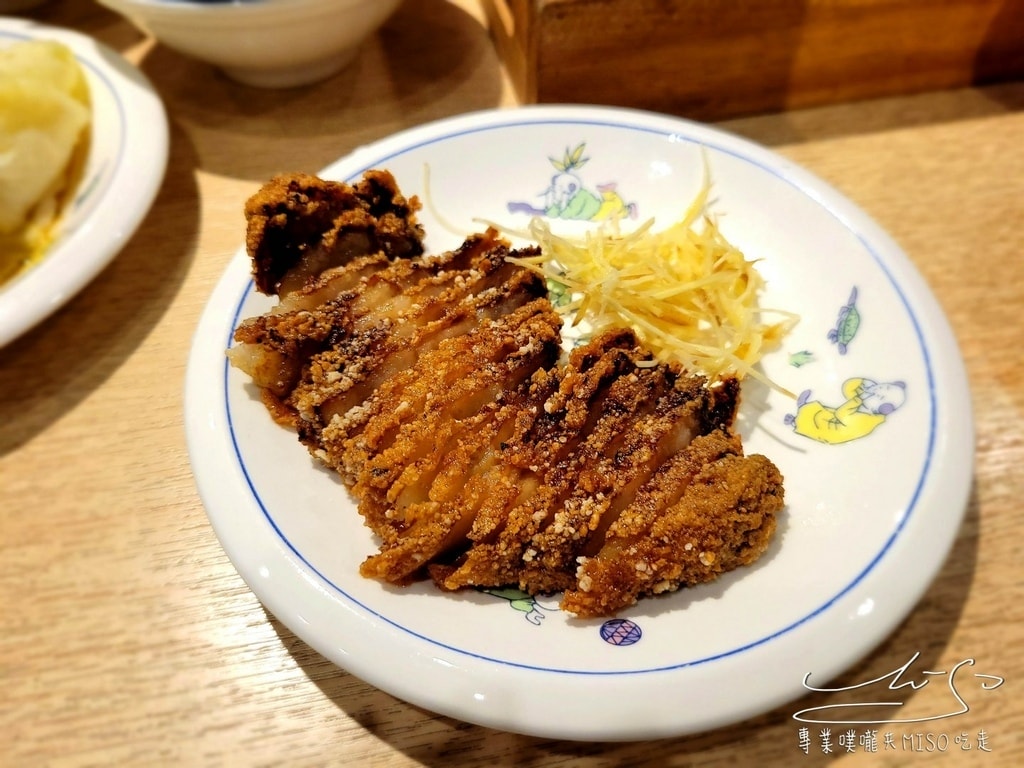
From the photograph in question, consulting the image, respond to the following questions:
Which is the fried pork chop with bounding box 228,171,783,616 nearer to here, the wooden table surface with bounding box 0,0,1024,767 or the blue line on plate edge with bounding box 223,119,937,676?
the blue line on plate edge with bounding box 223,119,937,676

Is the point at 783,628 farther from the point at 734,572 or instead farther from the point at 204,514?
the point at 204,514

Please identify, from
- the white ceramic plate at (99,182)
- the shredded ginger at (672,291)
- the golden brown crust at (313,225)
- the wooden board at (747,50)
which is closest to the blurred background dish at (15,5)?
the white ceramic plate at (99,182)

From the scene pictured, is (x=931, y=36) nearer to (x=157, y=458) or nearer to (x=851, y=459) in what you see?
(x=851, y=459)

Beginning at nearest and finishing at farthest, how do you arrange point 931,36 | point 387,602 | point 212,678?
point 387,602
point 212,678
point 931,36

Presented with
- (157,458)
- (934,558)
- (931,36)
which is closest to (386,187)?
(157,458)

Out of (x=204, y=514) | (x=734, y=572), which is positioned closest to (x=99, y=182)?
(x=204, y=514)
